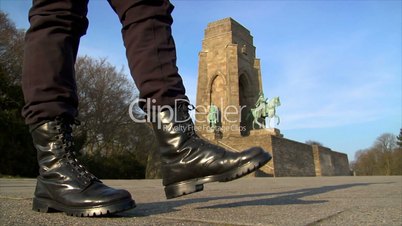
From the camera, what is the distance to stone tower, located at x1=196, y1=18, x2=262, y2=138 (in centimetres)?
2553

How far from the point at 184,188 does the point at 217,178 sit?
0.14 meters

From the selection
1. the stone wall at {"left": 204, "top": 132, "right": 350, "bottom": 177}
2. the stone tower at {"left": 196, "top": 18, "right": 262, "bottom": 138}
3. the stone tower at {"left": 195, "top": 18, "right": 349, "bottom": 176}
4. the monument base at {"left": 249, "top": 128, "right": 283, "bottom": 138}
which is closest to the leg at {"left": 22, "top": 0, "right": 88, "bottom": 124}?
the stone wall at {"left": 204, "top": 132, "right": 350, "bottom": 177}

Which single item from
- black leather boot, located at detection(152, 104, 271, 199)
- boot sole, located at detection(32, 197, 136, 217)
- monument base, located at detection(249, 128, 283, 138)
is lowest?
boot sole, located at detection(32, 197, 136, 217)

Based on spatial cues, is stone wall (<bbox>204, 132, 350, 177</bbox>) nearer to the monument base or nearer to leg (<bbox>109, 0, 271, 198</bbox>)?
the monument base

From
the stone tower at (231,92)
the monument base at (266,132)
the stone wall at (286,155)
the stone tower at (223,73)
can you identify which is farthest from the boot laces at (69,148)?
the stone tower at (223,73)

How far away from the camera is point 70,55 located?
1.68m

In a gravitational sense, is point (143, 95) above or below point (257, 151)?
above

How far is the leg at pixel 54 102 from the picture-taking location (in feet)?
4.97

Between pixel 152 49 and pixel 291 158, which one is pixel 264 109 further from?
pixel 152 49

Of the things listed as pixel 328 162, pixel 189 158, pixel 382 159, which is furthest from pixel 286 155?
pixel 382 159

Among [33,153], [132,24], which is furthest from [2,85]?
[132,24]

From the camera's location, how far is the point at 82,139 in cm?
2189

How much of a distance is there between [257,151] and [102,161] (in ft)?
74.1

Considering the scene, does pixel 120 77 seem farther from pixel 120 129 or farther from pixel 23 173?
pixel 23 173
